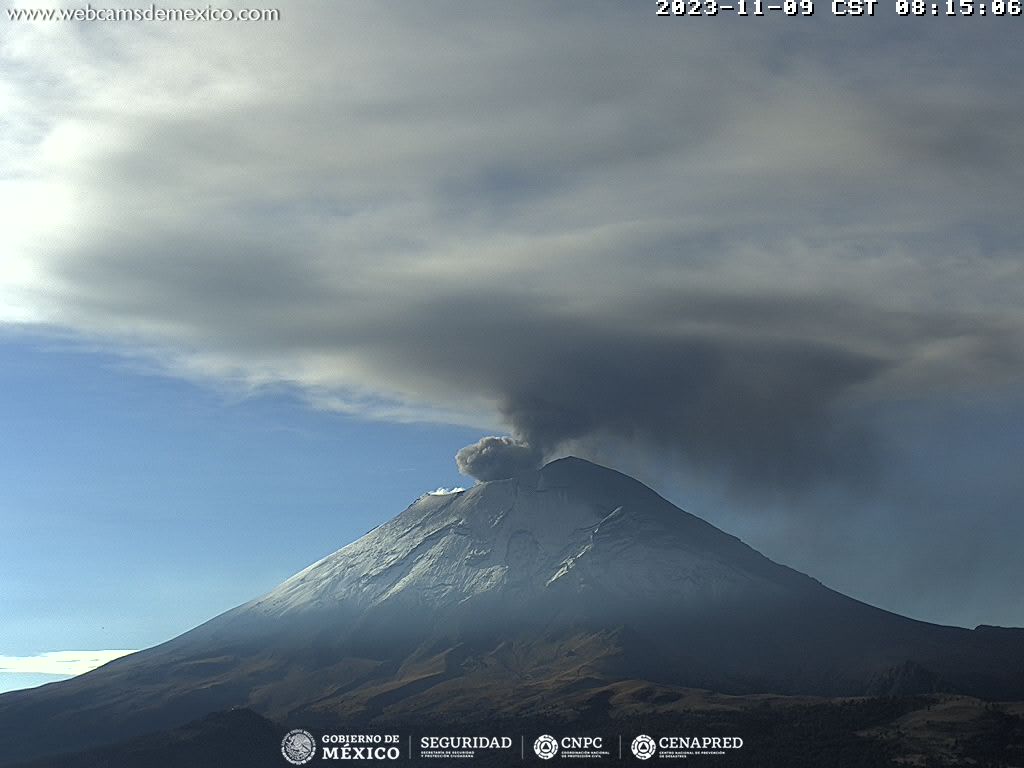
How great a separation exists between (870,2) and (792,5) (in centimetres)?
837

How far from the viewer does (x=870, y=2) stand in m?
149

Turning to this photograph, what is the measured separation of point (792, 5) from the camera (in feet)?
486
